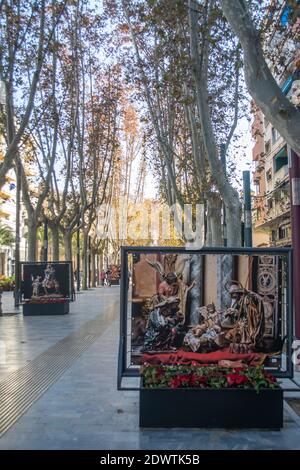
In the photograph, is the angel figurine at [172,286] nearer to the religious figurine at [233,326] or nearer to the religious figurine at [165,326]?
the religious figurine at [165,326]

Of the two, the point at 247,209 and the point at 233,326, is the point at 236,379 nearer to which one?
the point at 233,326

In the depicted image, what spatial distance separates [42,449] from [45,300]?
12.6 m

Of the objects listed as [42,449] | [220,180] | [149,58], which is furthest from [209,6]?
[42,449]

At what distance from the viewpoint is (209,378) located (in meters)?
5.30

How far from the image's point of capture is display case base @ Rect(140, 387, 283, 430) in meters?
5.13

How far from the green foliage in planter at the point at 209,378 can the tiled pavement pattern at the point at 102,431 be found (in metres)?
0.43

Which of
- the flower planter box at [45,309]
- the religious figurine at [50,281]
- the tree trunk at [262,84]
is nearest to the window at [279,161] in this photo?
the religious figurine at [50,281]

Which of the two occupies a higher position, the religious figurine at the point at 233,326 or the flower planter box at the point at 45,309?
the religious figurine at the point at 233,326

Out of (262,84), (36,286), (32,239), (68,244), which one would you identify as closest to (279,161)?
(68,244)

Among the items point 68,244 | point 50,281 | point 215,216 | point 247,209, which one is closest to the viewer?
point 247,209

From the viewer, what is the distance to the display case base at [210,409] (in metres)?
5.13

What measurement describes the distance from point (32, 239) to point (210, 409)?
16738mm

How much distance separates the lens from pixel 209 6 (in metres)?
11.3

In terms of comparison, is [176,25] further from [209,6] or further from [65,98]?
[65,98]
